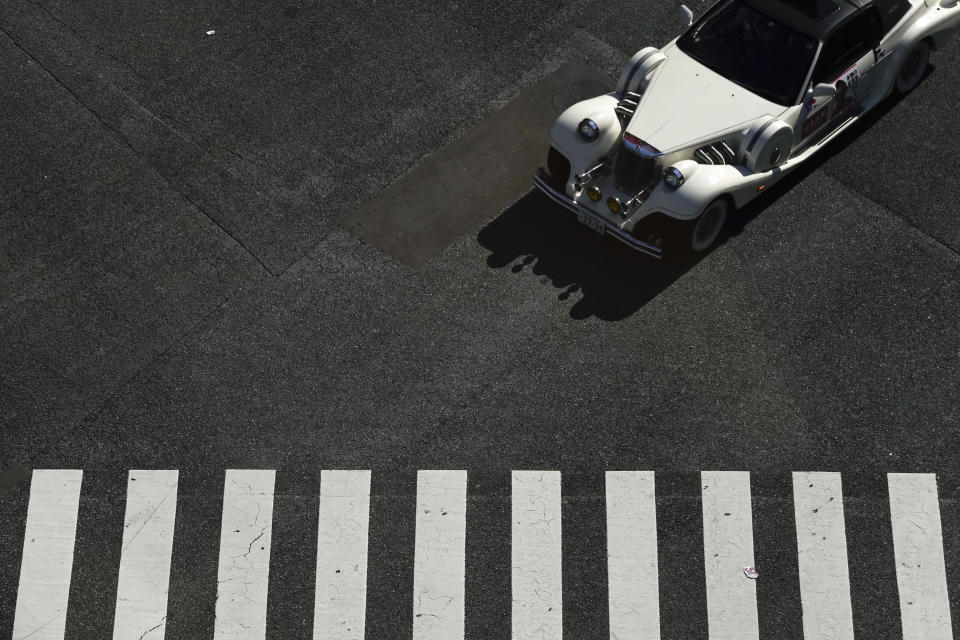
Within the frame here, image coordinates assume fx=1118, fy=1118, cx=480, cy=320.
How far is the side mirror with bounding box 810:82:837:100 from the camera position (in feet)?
37.1

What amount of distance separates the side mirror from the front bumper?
7.45ft

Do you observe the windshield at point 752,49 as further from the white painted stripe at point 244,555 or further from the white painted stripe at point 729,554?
the white painted stripe at point 244,555

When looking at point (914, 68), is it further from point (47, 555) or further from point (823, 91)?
point (47, 555)

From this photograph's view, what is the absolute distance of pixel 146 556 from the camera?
32.9ft

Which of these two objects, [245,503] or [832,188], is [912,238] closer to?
[832,188]

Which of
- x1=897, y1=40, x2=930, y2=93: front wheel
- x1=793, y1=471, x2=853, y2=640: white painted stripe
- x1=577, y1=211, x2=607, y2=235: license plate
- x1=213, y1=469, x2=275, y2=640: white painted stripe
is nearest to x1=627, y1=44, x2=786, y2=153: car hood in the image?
x1=577, y1=211, x2=607, y2=235: license plate

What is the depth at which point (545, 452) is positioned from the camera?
10.4 meters

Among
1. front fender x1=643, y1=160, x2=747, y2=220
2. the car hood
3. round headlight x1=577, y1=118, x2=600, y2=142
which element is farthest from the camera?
round headlight x1=577, y1=118, x2=600, y2=142

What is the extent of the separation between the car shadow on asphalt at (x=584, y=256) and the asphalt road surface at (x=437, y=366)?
1.4 inches

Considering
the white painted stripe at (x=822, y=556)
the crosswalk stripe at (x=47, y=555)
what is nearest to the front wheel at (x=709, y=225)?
the white painted stripe at (x=822, y=556)

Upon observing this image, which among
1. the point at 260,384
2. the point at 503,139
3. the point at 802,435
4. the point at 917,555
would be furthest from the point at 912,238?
the point at 260,384

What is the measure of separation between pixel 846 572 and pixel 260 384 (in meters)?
5.68

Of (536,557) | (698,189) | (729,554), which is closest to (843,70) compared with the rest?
(698,189)

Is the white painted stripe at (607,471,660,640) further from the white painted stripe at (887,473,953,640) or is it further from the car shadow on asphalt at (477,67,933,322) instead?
the white painted stripe at (887,473,953,640)
